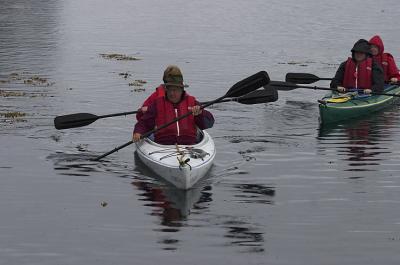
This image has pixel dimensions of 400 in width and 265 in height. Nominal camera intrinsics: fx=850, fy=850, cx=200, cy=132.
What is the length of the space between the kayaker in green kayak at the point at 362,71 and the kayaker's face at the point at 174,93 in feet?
30.4

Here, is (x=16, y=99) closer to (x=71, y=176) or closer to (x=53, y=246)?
(x=71, y=176)

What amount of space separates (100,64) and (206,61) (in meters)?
5.52

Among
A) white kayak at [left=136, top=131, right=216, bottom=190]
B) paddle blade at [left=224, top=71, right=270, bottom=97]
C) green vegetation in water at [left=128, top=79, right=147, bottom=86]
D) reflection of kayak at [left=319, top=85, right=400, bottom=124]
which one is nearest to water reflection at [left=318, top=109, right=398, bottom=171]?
reflection of kayak at [left=319, top=85, right=400, bottom=124]

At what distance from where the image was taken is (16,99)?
96.0 feet

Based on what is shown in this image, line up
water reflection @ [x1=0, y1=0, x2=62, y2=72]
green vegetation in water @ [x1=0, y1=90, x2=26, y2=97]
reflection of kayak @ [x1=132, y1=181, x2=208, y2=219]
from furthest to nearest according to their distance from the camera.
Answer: water reflection @ [x1=0, y1=0, x2=62, y2=72], green vegetation in water @ [x1=0, y1=90, x2=26, y2=97], reflection of kayak @ [x1=132, y1=181, x2=208, y2=219]

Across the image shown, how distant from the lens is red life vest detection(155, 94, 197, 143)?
19.0 meters

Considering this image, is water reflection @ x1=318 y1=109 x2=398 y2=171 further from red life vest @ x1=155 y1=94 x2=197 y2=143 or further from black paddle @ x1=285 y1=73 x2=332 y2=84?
red life vest @ x1=155 y1=94 x2=197 y2=143

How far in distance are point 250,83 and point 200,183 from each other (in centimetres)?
260

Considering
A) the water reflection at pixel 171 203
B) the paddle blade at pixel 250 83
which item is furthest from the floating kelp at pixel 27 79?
the water reflection at pixel 171 203

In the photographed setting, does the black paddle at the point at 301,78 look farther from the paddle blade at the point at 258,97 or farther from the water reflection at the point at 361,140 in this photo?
the paddle blade at the point at 258,97

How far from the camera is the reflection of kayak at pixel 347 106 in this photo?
25.3 m

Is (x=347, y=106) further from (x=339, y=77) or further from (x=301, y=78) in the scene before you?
(x=301, y=78)

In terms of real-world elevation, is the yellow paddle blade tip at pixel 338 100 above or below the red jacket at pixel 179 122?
below

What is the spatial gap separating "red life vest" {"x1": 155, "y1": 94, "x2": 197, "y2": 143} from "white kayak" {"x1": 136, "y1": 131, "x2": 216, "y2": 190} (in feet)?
1.19
